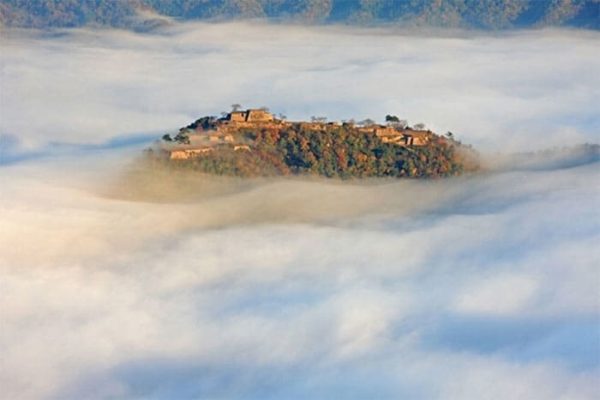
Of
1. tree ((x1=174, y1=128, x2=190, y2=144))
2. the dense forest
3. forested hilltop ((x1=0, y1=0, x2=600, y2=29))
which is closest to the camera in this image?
the dense forest

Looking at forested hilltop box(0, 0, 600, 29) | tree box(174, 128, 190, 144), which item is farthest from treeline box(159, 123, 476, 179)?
forested hilltop box(0, 0, 600, 29)

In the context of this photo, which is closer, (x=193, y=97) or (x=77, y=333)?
(x=77, y=333)

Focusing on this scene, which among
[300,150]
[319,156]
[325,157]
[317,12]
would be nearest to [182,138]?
[300,150]

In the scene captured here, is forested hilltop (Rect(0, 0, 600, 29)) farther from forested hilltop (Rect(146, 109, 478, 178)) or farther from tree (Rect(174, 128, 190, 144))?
tree (Rect(174, 128, 190, 144))

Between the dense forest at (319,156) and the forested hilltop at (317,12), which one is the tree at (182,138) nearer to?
the dense forest at (319,156)

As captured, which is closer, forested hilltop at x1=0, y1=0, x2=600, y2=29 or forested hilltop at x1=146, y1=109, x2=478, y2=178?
forested hilltop at x1=146, y1=109, x2=478, y2=178

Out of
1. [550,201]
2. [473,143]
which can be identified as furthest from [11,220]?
[473,143]

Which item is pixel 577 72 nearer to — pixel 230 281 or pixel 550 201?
pixel 550 201
